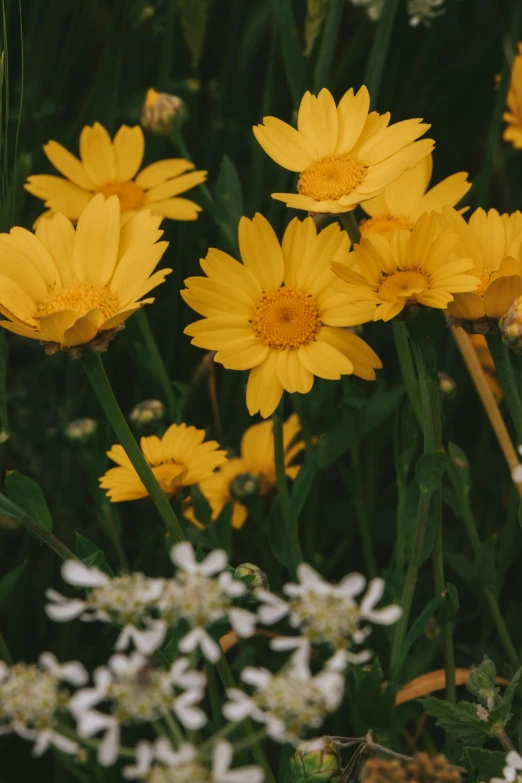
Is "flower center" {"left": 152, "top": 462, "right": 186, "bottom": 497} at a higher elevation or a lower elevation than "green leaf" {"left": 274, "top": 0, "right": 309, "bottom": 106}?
lower

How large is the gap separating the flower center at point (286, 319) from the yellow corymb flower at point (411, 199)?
142 mm

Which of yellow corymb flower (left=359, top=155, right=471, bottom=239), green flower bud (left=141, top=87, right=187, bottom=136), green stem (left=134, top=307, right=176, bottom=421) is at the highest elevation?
green flower bud (left=141, top=87, right=187, bottom=136)

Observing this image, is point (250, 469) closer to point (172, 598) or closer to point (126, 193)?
point (126, 193)

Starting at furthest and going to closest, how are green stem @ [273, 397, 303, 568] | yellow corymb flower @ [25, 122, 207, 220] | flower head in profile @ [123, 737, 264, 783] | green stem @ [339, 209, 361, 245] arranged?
yellow corymb flower @ [25, 122, 207, 220]
green stem @ [273, 397, 303, 568]
green stem @ [339, 209, 361, 245]
flower head in profile @ [123, 737, 264, 783]

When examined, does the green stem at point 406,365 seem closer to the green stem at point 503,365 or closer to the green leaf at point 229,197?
the green stem at point 503,365

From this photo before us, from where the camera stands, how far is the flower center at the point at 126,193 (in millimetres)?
1211

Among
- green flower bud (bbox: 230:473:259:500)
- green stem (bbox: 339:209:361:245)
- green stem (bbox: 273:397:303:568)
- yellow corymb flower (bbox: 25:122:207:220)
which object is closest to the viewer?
green stem (bbox: 339:209:361:245)

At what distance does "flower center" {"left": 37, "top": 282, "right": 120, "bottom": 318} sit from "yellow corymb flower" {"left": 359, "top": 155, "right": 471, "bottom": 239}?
12.3 inches

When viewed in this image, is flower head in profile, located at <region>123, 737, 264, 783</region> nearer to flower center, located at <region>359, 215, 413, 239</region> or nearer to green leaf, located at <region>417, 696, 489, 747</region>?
green leaf, located at <region>417, 696, 489, 747</region>

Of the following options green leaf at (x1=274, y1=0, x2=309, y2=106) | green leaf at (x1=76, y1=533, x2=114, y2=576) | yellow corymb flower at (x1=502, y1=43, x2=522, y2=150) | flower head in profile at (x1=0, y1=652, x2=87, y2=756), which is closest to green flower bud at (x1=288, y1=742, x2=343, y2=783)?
green leaf at (x1=76, y1=533, x2=114, y2=576)

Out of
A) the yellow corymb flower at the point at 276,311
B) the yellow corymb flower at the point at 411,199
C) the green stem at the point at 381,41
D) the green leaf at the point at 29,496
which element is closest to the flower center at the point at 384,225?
the yellow corymb flower at the point at 411,199

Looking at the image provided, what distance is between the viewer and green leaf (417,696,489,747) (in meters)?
0.75

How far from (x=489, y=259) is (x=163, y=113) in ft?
1.76

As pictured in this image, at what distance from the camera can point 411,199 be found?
104 cm
